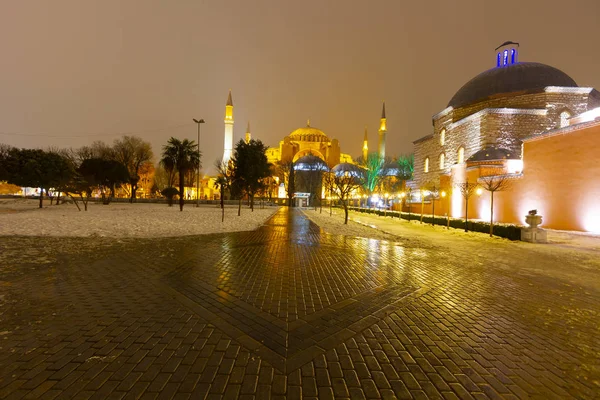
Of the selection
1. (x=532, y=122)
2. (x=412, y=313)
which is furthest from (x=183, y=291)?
(x=532, y=122)

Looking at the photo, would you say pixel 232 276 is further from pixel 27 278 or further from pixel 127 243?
pixel 127 243

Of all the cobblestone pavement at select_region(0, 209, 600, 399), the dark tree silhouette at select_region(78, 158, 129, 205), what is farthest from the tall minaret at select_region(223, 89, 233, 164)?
the cobblestone pavement at select_region(0, 209, 600, 399)

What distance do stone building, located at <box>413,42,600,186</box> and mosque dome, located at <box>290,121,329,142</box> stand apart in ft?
161

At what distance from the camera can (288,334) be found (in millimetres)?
3777

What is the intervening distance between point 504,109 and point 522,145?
8.98m

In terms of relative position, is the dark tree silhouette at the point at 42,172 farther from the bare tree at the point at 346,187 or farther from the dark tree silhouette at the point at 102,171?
the bare tree at the point at 346,187

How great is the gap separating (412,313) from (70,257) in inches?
342

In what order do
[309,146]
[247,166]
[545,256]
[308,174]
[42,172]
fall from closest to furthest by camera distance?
[545,256] → [247,166] → [42,172] → [308,174] → [309,146]

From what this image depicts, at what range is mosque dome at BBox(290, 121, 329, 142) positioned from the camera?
8619cm

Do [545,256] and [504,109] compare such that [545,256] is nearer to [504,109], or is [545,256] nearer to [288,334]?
[288,334]

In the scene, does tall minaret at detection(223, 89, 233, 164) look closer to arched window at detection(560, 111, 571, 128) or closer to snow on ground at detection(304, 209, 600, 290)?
arched window at detection(560, 111, 571, 128)

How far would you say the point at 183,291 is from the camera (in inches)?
209

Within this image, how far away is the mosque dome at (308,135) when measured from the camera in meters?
86.2

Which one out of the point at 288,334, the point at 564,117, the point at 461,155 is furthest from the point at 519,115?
the point at 288,334
